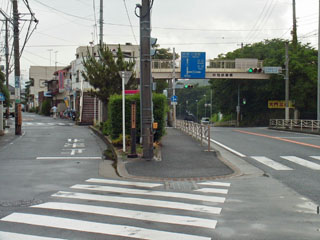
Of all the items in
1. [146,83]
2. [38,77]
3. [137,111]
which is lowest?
[137,111]

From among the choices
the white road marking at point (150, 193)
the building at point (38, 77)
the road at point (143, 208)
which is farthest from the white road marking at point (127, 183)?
the building at point (38, 77)

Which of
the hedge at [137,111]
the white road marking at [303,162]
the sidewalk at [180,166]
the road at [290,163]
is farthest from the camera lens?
the hedge at [137,111]

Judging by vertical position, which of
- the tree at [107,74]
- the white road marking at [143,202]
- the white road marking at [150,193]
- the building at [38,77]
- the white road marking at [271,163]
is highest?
the building at [38,77]

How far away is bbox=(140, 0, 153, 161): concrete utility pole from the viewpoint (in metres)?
14.4

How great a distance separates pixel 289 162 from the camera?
14828 millimetres

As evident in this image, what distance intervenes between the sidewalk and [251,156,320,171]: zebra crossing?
1.52 meters

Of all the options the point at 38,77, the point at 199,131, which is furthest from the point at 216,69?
the point at 38,77

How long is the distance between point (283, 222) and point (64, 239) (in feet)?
11.4

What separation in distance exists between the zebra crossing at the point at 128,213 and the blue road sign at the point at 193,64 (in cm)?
3184

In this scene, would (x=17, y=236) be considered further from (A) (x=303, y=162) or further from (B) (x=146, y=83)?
(A) (x=303, y=162)

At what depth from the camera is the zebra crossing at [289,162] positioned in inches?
533

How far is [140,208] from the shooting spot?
7.83 m

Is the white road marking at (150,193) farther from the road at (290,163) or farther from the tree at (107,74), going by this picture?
the tree at (107,74)

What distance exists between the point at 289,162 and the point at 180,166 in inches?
164
